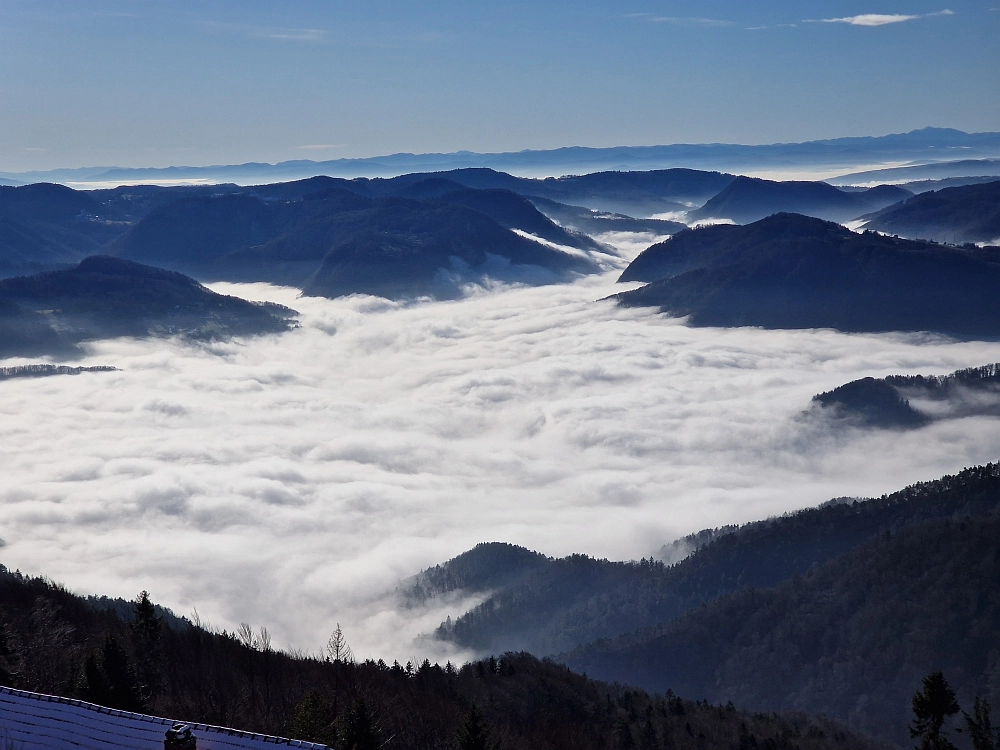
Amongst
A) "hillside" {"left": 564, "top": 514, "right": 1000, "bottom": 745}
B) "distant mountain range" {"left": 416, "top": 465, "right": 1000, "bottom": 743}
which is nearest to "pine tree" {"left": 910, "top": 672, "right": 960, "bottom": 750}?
"hillside" {"left": 564, "top": 514, "right": 1000, "bottom": 745}

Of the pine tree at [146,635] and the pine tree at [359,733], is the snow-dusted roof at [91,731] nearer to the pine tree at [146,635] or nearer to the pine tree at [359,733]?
the pine tree at [359,733]

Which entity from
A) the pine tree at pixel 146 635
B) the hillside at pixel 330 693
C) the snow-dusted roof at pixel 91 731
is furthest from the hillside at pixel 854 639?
the snow-dusted roof at pixel 91 731

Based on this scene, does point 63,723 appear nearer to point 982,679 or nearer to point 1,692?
point 1,692

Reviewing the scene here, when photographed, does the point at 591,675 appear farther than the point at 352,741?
Yes

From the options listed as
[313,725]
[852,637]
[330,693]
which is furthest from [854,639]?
[313,725]

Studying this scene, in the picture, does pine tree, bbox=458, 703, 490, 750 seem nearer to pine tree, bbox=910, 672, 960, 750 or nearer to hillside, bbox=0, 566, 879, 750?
hillside, bbox=0, 566, 879, 750

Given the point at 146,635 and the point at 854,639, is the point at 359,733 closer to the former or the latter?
the point at 146,635

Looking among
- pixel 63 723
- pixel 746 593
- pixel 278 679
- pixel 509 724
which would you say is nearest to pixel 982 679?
pixel 746 593
